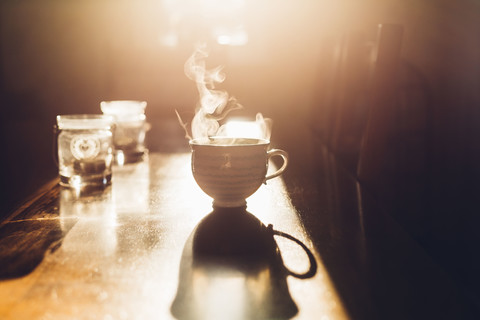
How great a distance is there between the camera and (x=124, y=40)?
4371 millimetres

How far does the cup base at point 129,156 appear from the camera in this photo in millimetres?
1242

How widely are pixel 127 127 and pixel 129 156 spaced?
129 mm

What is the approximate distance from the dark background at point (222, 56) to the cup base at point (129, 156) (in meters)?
1.64

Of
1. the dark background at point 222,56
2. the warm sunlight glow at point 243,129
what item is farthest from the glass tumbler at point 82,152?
the dark background at point 222,56

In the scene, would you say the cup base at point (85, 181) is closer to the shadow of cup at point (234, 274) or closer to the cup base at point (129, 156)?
the cup base at point (129, 156)

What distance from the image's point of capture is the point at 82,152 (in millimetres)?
955

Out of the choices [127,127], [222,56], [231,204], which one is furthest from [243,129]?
[222,56]

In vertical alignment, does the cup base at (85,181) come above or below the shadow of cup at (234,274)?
below

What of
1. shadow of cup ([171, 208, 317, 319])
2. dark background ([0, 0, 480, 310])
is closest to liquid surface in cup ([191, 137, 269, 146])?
shadow of cup ([171, 208, 317, 319])

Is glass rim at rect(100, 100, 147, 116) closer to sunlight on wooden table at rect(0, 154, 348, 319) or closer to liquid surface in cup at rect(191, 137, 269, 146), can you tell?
sunlight on wooden table at rect(0, 154, 348, 319)

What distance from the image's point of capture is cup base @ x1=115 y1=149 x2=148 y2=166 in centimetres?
124

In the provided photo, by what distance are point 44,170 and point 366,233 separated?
173cm

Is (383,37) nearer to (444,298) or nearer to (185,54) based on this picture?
(444,298)

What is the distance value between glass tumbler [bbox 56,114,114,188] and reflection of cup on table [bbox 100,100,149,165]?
0.37 m
